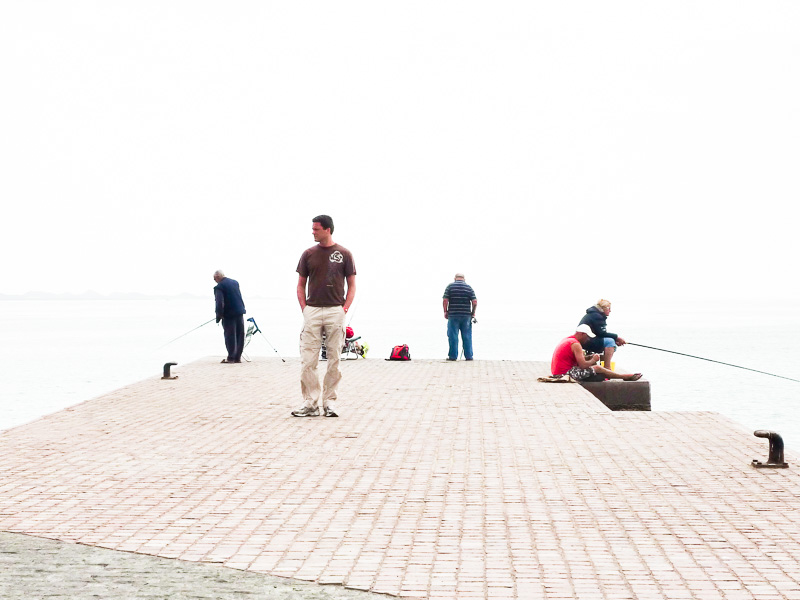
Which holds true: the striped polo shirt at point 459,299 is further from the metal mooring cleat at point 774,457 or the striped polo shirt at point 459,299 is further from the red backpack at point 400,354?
the metal mooring cleat at point 774,457

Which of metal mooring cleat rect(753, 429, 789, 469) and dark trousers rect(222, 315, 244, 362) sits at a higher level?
dark trousers rect(222, 315, 244, 362)

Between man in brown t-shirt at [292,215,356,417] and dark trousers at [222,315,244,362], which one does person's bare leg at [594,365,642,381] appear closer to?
man in brown t-shirt at [292,215,356,417]

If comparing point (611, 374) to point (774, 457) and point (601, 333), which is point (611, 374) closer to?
point (601, 333)

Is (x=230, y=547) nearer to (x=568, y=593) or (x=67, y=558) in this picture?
(x=67, y=558)

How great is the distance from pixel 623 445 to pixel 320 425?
3.00 metres

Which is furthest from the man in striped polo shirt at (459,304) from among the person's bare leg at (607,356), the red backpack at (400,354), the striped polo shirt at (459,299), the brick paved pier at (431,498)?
the brick paved pier at (431,498)

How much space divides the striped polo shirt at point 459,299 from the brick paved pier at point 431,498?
8.50 meters

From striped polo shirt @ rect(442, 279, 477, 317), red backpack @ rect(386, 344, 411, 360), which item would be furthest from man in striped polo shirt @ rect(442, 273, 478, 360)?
red backpack @ rect(386, 344, 411, 360)

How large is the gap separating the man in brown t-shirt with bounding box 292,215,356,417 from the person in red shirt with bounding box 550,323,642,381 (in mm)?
4896

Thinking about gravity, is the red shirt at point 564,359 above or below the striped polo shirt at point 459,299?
below

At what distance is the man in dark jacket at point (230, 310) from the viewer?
1911 cm

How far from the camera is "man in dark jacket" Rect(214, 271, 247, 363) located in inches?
752

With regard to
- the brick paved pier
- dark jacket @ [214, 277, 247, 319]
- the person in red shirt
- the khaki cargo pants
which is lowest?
the brick paved pier

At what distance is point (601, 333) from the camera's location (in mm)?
15266
